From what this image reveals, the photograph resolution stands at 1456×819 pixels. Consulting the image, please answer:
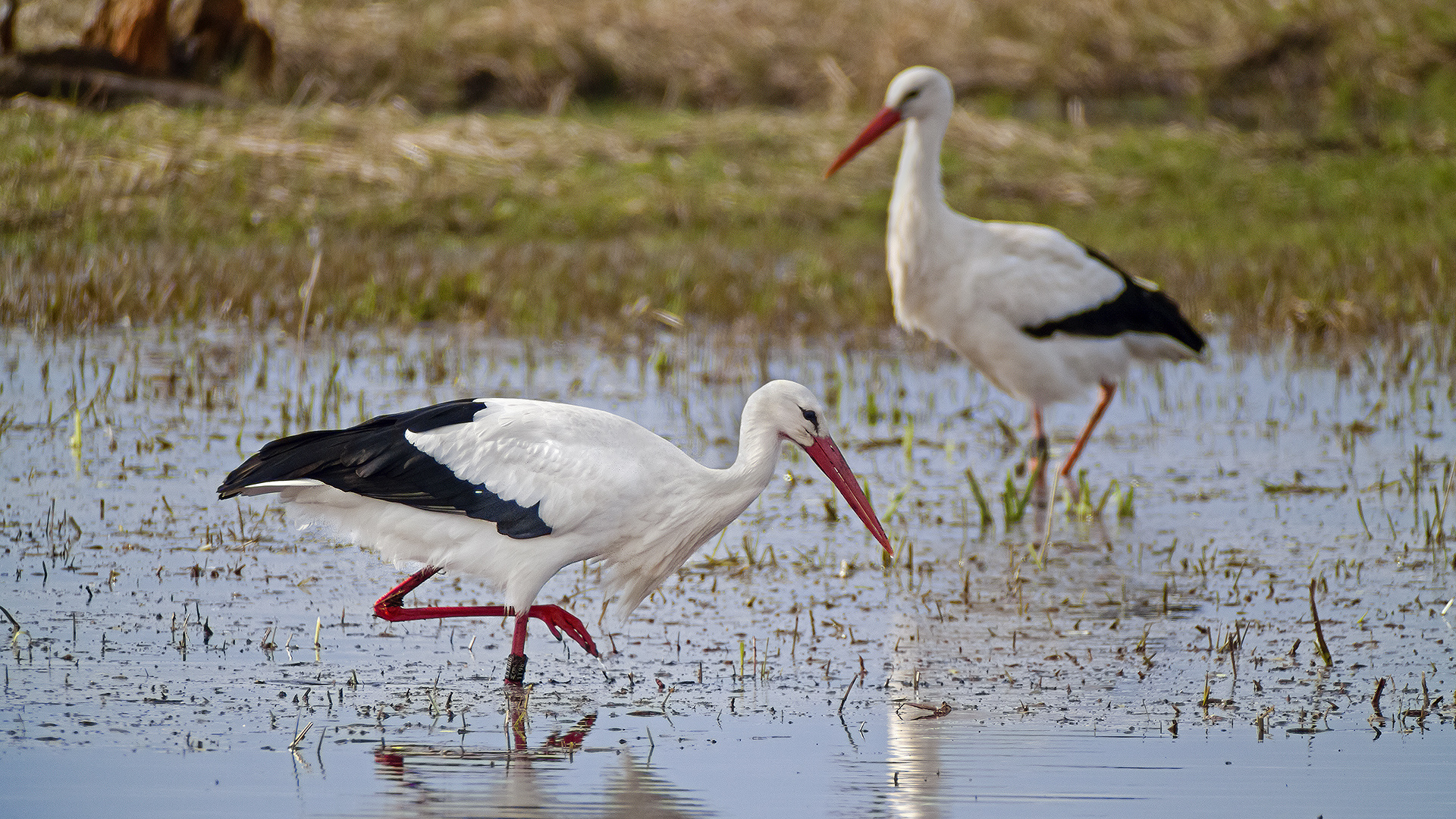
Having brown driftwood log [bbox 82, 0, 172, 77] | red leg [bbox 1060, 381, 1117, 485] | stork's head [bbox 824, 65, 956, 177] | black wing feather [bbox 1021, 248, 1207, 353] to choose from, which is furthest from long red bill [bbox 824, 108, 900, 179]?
brown driftwood log [bbox 82, 0, 172, 77]

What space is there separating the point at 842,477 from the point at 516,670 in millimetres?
1123

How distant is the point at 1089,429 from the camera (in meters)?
8.06

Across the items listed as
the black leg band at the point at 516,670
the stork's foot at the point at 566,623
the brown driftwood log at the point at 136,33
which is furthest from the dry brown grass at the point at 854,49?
the black leg band at the point at 516,670

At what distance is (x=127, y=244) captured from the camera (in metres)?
12.4

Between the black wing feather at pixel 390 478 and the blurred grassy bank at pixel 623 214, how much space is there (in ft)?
15.9

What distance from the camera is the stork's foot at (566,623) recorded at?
4.76 m

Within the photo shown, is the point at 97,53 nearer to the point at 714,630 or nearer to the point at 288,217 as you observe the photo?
the point at 288,217

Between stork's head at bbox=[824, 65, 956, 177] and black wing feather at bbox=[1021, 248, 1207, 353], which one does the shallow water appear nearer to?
black wing feather at bbox=[1021, 248, 1207, 353]

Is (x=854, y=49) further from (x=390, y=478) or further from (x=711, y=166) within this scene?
(x=390, y=478)

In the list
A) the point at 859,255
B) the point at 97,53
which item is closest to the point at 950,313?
the point at 859,255

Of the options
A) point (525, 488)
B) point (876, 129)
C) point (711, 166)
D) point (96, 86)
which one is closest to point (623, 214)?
point (711, 166)

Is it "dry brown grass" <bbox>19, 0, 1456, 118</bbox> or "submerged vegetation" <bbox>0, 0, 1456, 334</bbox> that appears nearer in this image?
"submerged vegetation" <bbox>0, 0, 1456, 334</bbox>

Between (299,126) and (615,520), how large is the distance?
11.8 metres

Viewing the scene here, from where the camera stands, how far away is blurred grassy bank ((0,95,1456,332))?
10.9 m
